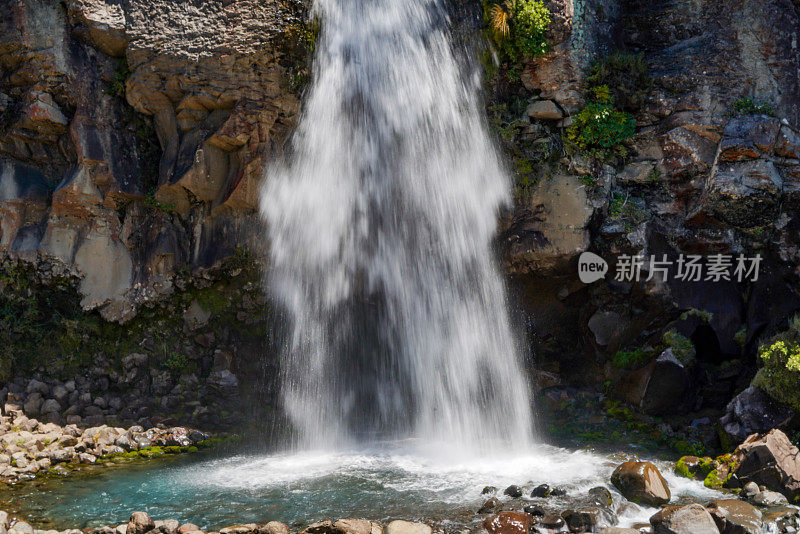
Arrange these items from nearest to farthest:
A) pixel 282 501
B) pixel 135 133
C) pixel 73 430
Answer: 1. pixel 282 501
2. pixel 73 430
3. pixel 135 133

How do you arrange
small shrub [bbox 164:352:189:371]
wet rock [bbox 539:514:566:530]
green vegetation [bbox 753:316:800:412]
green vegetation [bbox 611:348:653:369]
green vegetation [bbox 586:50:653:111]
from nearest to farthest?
wet rock [bbox 539:514:566:530]
green vegetation [bbox 753:316:800:412]
green vegetation [bbox 611:348:653:369]
green vegetation [bbox 586:50:653:111]
small shrub [bbox 164:352:189:371]

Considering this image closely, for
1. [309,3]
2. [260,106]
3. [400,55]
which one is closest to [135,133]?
[260,106]

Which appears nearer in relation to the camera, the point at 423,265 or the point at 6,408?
the point at 6,408

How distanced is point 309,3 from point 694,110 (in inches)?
305

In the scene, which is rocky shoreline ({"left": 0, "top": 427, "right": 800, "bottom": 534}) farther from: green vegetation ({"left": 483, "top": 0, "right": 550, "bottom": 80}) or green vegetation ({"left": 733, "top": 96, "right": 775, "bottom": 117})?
green vegetation ({"left": 483, "top": 0, "right": 550, "bottom": 80})

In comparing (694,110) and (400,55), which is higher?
(400,55)

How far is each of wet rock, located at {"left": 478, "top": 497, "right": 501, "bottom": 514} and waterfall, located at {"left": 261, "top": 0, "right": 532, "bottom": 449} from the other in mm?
4212

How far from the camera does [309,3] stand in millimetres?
11125

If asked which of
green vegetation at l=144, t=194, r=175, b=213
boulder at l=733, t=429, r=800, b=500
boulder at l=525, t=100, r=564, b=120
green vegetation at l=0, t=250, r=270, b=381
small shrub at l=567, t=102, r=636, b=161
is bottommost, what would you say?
boulder at l=733, t=429, r=800, b=500

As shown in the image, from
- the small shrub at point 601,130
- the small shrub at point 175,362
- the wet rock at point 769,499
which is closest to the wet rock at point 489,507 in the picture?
the wet rock at point 769,499

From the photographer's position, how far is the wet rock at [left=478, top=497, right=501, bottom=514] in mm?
6613

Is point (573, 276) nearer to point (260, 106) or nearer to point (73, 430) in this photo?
point (260, 106)

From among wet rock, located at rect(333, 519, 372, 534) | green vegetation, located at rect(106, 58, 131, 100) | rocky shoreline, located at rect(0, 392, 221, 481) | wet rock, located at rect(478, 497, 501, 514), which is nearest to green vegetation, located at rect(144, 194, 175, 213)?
green vegetation, located at rect(106, 58, 131, 100)

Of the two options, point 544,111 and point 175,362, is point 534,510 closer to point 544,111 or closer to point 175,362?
point 544,111
